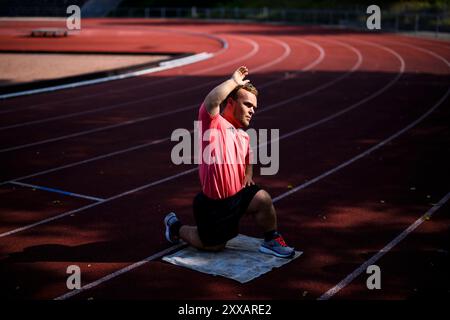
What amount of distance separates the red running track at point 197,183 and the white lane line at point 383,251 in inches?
2.2

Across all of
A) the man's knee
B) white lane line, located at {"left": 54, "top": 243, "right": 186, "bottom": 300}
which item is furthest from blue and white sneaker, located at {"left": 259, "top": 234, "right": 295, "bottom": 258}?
white lane line, located at {"left": 54, "top": 243, "right": 186, "bottom": 300}

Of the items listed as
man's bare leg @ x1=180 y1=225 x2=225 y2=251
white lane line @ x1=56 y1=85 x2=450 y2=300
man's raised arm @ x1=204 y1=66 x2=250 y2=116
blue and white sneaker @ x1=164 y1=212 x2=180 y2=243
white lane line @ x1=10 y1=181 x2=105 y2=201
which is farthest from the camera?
white lane line @ x1=10 y1=181 x2=105 y2=201

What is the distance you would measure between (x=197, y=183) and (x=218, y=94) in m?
3.20

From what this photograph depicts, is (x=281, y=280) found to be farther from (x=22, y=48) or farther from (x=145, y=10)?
(x=145, y=10)

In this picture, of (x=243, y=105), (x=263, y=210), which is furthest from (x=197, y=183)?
(x=243, y=105)

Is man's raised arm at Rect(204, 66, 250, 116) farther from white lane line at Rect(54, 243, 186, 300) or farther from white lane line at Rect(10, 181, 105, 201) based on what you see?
white lane line at Rect(10, 181, 105, 201)

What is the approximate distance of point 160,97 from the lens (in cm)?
1409

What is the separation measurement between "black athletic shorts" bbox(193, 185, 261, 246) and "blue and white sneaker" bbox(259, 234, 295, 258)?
352 mm

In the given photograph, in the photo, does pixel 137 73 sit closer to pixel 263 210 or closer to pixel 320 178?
pixel 320 178

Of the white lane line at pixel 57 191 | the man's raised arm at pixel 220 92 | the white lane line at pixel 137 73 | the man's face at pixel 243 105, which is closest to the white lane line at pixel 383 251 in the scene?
the man's face at pixel 243 105

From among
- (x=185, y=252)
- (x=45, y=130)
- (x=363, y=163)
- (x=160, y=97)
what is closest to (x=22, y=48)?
(x=160, y=97)

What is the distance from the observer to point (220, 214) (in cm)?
516

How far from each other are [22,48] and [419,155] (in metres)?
20.6

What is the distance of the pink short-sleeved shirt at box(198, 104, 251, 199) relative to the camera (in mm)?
4973
